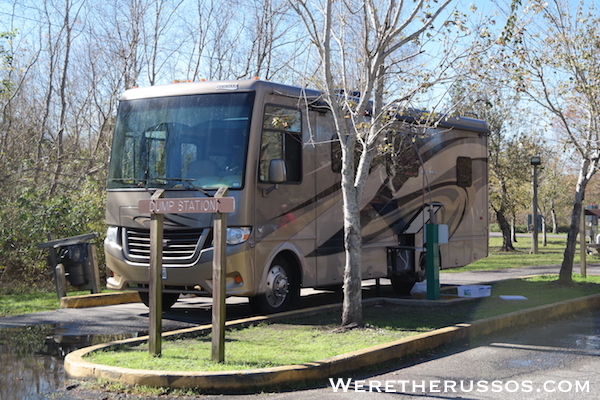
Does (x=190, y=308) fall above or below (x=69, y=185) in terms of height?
below

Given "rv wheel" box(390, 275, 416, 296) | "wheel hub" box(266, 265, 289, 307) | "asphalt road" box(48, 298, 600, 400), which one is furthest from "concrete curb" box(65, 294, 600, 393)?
"rv wheel" box(390, 275, 416, 296)

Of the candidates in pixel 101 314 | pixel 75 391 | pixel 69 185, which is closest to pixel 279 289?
pixel 101 314

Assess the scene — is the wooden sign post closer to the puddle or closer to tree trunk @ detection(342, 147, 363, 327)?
the puddle

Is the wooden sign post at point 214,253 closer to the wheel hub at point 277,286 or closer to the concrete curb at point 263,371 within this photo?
the concrete curb at point 263,371

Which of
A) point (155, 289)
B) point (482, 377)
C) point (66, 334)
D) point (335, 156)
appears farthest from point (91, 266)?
point (482, 377)

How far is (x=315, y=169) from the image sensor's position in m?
11.6

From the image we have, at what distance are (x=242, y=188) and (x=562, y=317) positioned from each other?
5.46 metres

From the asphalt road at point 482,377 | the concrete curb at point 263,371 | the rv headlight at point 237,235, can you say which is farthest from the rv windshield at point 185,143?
the asphalt road at point 482,377

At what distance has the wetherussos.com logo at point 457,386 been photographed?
6496mm

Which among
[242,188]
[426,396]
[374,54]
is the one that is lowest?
[426,396]

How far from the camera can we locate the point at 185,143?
10.5 m

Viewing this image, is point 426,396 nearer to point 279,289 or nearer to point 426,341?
point 426,341

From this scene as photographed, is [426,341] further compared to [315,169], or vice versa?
[315,169]

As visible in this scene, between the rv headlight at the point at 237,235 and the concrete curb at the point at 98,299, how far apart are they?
361cm
